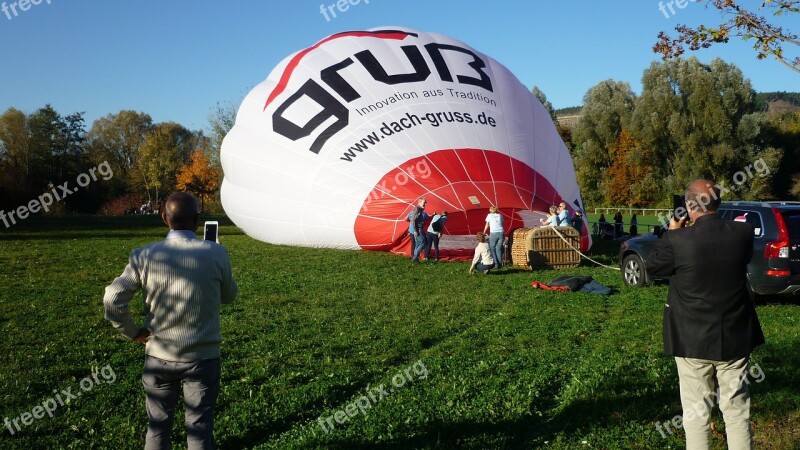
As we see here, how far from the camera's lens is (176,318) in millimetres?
3355

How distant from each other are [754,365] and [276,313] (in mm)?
5468

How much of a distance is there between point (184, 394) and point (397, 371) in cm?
282

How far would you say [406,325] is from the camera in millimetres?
7902

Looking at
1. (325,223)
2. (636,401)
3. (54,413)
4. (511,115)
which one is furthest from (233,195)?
(636,401)

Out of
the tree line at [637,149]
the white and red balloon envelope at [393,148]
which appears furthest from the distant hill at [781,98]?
the white and red balloon envelope at [393,148]

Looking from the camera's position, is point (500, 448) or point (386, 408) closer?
point (500, 448)

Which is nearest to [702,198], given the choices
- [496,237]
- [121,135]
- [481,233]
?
[481,233]

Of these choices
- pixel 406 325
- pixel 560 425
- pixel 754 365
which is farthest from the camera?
pixel 406 325

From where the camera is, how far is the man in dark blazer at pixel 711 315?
11.8 ft

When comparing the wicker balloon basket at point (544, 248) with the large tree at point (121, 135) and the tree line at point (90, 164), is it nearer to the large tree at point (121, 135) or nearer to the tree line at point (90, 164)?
the tree line at point (90, 164)

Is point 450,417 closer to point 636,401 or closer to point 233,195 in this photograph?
point 636,401

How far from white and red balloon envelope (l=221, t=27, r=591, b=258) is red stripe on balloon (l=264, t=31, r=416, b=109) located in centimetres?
6

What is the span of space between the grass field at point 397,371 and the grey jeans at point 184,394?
1.01 m

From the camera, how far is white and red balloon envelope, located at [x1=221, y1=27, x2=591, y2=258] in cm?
1472
